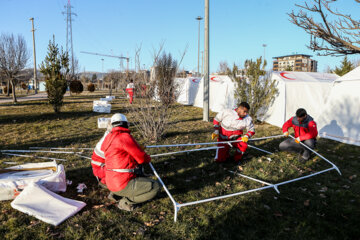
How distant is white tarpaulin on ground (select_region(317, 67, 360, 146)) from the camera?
24.1 ft

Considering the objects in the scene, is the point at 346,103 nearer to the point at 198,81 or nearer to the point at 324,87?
the point at 324,87

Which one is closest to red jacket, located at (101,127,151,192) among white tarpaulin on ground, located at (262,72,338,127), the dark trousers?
the dark trousers

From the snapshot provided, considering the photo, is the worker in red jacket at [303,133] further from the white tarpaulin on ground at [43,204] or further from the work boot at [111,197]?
the white tarpaulin on ground at [43,204]

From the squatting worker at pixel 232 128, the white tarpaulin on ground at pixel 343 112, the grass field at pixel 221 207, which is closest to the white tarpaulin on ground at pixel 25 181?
the grass field at pixel 221 207

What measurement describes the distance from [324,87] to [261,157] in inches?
246

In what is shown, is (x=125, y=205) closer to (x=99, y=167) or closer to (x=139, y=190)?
(x=139, y=190)

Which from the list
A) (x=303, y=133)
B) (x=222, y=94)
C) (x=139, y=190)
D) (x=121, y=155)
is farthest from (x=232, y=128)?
(x=222, y=94)

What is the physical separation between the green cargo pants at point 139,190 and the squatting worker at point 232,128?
2.21 m

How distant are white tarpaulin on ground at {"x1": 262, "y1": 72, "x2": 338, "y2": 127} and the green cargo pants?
7.42 m

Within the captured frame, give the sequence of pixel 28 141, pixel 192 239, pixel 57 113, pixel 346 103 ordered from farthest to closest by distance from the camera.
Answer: pixel 57 113, pixel 346 103, pixel 28 141, pixel 192 239

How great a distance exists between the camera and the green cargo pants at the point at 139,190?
3.29 meters

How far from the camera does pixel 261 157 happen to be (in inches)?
223

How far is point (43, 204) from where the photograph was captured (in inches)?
127

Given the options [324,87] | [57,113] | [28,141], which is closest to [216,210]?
[28,141]
